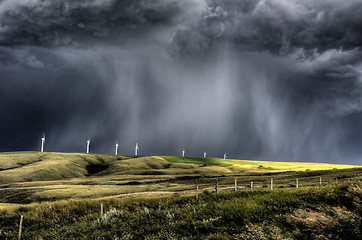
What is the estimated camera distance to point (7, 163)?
109438mm

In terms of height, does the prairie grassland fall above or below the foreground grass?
below

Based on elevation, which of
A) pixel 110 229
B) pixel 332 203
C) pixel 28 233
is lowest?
pixel 28 233

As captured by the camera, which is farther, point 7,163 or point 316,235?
point 7,163

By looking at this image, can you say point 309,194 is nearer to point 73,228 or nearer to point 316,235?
point 316,235

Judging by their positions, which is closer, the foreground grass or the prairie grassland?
the foreground grass

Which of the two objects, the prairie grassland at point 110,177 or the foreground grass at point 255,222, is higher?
the foreground grass at point 255,222

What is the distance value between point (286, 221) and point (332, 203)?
102 inches

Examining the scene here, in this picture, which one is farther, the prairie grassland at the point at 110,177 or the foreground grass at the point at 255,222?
the prairie grassland at the point at 110,177

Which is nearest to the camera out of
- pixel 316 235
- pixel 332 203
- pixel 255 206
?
pixel 316 235

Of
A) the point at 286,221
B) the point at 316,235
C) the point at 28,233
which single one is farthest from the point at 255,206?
the point at 28,233

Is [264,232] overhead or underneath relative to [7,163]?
overhead

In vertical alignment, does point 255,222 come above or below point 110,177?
above

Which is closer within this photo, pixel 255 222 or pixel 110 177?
pixel 255 222

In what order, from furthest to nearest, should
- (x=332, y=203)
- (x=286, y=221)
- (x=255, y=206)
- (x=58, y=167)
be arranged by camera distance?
1. (x=58, y=167)
2. (x=255, y=206)
3. (x=332, y=203)
4. (x=286, y=221)
